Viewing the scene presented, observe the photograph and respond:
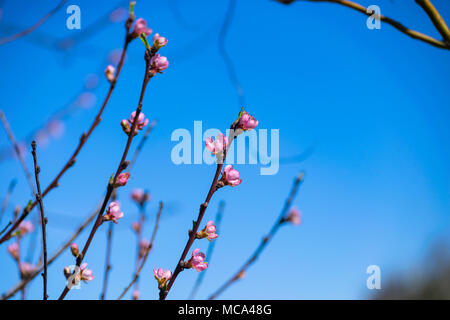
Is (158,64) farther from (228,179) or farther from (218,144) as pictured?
(228,179)

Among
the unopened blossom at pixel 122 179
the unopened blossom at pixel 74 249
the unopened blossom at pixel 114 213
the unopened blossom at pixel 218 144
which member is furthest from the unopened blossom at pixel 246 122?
the unopened blossom at pixel 74 249

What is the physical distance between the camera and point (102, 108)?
0.98 m

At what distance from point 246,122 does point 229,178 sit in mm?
189

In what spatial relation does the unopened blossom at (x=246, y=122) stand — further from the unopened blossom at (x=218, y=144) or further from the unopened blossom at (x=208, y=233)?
the unopened blossom at (x=208, y=233)

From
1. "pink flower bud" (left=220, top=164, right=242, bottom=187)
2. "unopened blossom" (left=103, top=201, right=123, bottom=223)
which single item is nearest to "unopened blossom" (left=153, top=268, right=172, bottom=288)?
"unopened blossom" (left=103, top=201, right=123, bottom=223)

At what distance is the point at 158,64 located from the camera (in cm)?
101

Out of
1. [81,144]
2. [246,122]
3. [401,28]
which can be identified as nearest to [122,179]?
[81,144]

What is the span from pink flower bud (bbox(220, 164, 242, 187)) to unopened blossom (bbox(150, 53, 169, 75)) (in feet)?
1.24

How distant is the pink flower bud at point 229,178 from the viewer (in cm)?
104

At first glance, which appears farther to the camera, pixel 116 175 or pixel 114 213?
pixel 114 213

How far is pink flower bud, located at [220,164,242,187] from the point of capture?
104 centimetres

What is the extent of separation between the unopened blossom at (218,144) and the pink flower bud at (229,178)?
71 mm
